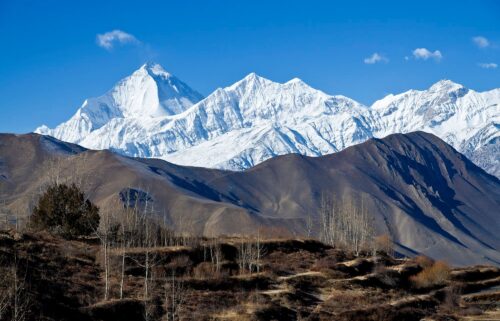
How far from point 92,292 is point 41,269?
5.76 metres

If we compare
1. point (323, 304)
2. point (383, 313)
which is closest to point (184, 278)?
point (323, 304)

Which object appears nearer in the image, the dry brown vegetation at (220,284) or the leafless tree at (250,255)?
the dry brown vegetation at (220,284)

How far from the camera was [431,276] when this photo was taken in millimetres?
97750

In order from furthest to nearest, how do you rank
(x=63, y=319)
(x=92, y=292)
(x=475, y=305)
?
(x=475, y=305) → (x=92, y=292) → (x=63, y=319)

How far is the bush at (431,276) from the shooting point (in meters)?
94.8

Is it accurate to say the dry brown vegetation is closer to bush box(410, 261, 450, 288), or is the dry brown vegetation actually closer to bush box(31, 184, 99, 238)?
bush box(410, 261, 450, 288)

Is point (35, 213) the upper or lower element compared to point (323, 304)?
upper

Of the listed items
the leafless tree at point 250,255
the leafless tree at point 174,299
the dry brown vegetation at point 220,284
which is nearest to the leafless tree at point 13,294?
the dry brown vegetation at point 220,284

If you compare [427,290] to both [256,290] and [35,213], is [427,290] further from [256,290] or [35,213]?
[35,213]

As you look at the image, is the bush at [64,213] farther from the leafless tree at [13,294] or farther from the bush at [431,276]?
the bush at [431,276]

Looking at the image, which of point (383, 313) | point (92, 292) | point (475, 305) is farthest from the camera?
point (475, 305)

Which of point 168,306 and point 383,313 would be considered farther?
point 383,313

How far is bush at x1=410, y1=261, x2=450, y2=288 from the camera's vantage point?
3733 inches

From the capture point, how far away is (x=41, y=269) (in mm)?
66438
